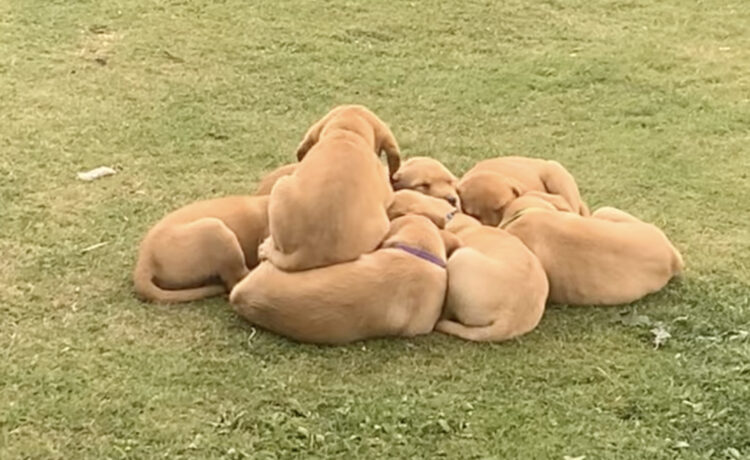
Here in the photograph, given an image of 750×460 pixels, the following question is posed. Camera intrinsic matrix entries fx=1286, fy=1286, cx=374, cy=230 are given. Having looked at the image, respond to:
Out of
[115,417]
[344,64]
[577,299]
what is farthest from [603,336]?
[344,64]

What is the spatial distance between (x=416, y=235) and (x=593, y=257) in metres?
0.50

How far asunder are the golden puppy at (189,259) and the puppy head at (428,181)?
536 mm

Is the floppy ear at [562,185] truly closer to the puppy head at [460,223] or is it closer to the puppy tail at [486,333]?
the puppy head at [460,223]

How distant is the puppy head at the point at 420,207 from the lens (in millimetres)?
3654

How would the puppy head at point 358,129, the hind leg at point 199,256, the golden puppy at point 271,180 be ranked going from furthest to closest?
the golden puppy at point 271,180, the puppy head at point 358,129, the hind leg at point 199,256

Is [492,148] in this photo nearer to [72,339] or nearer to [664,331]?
[664,331]

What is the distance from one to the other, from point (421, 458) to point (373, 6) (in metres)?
3.63

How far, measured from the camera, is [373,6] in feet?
20.2

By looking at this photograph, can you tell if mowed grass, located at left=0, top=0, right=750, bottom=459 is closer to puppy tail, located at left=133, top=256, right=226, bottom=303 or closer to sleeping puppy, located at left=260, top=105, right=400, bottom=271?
puppy tail, located at left=133, top=256, right=226, bottom=303

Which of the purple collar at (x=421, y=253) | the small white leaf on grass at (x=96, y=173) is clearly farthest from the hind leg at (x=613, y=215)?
the small white leaf on grass at (x=96, y=173)

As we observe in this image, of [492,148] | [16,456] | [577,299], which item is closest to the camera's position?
[16,456]

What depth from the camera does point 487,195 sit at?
386cm

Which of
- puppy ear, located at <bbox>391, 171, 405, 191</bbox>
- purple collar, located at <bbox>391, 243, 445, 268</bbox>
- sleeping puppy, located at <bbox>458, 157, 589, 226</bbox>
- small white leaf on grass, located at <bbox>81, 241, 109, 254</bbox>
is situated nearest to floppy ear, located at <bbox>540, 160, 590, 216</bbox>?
sleeping puppy, located at <bbox>458, 157, 589, 226</bbox>

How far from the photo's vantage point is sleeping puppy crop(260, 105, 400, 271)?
3381 mm
